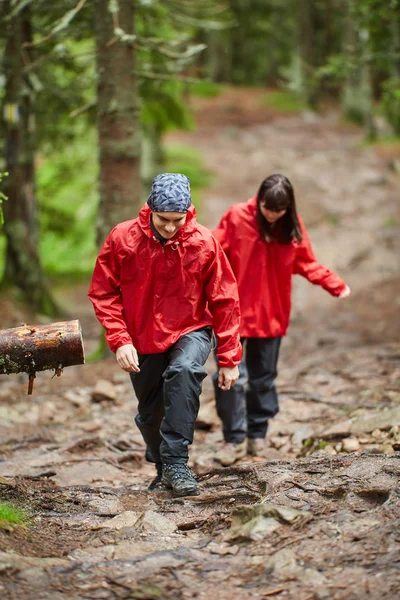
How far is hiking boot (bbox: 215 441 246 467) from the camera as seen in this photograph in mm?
6578

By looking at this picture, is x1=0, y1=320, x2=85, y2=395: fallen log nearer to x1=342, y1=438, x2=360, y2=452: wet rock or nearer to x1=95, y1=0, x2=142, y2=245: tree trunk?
x1=342, y1=438, x2=360, y2=452: wet rock

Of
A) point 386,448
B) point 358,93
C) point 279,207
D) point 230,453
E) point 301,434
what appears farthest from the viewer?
point 358,93

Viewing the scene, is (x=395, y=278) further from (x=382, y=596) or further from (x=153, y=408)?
(x=382, y=596)

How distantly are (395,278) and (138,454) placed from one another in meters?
8.69

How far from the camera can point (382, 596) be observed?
330 cm

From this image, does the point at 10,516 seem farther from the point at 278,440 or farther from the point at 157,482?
the point at 278,440

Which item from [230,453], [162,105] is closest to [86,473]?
[230,453]

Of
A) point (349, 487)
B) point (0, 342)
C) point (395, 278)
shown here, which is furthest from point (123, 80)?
point (395, 278)

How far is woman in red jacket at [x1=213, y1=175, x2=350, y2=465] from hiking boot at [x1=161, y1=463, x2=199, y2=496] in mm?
1477

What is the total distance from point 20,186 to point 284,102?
23721mm

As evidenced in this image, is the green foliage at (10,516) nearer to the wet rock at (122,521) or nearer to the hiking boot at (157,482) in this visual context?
the wet rock at (122,521)

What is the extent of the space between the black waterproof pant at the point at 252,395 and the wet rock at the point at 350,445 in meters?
0.81

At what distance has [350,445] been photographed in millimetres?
6105

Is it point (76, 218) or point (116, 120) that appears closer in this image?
point (116, 120)
